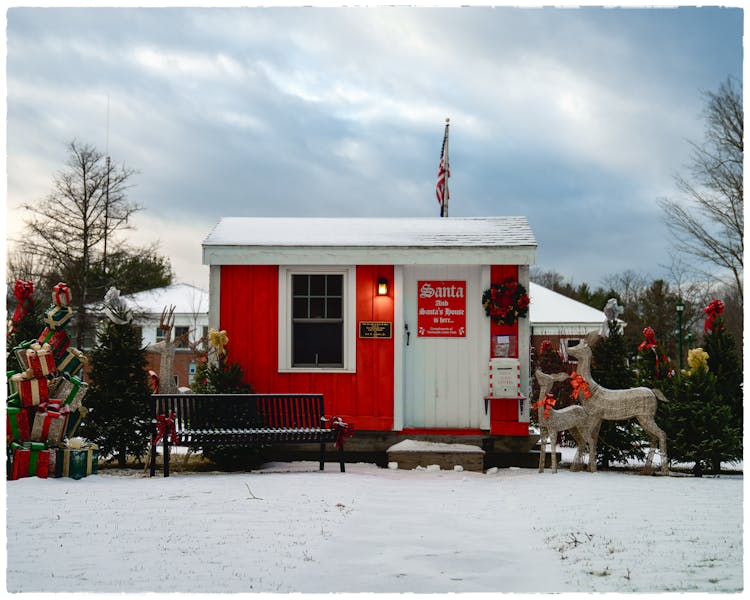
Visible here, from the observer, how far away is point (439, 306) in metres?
10.8

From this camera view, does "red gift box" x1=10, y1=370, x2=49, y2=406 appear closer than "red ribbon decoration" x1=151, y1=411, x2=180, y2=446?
Yes

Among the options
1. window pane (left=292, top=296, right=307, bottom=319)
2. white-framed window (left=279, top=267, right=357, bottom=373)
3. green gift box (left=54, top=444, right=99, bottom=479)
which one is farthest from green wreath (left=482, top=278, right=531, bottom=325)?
green gift box (left=54, top=444, right=99, bottom=479)

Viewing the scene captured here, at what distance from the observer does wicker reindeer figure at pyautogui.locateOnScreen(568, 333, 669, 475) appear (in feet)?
30.7

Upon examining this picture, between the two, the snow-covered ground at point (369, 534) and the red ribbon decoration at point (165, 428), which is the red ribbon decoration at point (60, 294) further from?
the snow-covered ground at point (369, 534)

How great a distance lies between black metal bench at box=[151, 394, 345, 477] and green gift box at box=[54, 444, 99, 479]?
0.72 meters

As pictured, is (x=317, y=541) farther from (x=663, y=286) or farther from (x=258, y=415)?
(x=663, y=286)

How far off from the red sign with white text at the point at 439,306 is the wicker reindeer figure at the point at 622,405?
1.80 m

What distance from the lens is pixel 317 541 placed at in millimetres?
5762

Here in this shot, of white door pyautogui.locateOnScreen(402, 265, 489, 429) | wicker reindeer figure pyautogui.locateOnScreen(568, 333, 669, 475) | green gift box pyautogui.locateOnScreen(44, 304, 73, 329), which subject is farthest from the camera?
white door pyautogui.locateOnScreen(402, 265, 489, 429)

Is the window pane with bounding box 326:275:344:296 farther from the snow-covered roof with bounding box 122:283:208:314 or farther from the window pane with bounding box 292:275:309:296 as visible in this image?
the snow-covered roof with bounding box 122:283:208:314

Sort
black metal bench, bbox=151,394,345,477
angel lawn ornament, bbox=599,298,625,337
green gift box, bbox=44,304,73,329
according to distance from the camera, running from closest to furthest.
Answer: green gift box, bbox=44,304,73,329 < black metal bench, bbox=151,394,345,477 < angel lawn ornament, bbox=599,298,625,337

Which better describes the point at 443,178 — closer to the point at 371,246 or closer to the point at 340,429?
the point at 371,246

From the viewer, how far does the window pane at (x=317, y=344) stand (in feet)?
35.4

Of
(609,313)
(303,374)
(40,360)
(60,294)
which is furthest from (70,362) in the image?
(609,313)
